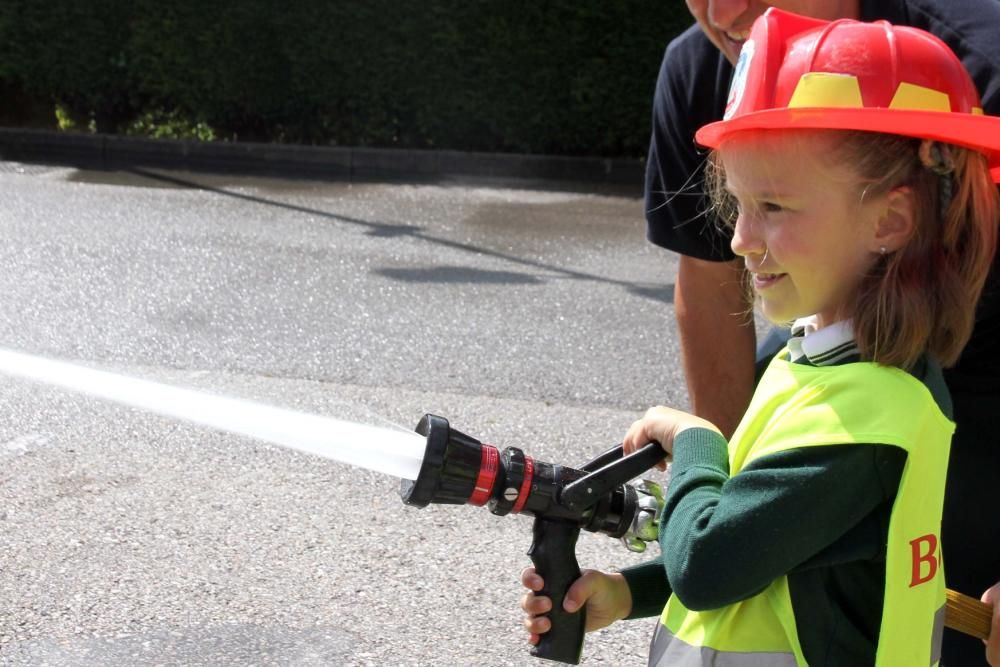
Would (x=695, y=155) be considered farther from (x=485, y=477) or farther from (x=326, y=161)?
(x=326, y=161)

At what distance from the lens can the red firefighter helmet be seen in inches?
63.4

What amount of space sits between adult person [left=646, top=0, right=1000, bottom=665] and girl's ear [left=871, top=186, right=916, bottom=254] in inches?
16.5

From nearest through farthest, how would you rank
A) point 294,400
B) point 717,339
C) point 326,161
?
1. point 717,339
2. point 294,400
3. point 326,161

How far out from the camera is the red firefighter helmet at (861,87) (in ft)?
5.29

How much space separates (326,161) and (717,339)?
957cm

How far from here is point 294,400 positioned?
506 centimetres

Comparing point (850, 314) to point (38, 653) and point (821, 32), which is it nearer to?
point (821, 32)

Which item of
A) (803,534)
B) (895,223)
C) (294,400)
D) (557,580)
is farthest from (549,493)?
(294,400)

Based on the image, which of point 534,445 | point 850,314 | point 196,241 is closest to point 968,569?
point 850,314

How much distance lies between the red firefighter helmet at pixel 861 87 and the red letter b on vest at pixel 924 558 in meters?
0.48

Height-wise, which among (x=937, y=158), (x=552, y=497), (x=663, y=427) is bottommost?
(x=552, y=497)

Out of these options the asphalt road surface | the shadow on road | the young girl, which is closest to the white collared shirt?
the young girl

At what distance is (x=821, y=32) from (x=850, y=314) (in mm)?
347

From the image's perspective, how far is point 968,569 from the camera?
221 centimetres
